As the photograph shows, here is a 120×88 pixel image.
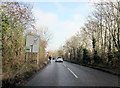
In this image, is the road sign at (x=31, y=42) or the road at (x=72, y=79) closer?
the road at (x=72, y=79)

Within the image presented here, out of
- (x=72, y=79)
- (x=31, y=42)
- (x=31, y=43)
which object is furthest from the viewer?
(x=31, y=43)

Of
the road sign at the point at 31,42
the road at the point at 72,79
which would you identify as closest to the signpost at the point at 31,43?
the road sign at the point at 31,42

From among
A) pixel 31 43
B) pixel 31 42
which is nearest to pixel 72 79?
pixel 31 42

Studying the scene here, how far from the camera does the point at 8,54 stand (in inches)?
442

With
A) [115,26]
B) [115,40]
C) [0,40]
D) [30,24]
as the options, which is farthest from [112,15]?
[0,40]

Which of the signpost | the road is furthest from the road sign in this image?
the road

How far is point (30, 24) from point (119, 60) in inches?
533

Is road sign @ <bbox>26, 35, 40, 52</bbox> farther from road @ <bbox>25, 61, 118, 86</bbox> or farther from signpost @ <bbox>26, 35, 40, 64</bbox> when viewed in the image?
road @ <bbox>25, 61, 118, 86</bbox>

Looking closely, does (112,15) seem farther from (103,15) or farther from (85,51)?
(85,51)

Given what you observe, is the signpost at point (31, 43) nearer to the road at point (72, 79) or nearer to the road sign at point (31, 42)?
the road sign at point (31, 42)

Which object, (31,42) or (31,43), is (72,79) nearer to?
(31,42)

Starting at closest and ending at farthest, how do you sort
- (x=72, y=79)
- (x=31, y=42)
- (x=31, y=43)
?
(x=72, y=79) < (x=31, y=42) < (x=31, y=43)

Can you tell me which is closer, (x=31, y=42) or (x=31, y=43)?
(x=31, y=42)

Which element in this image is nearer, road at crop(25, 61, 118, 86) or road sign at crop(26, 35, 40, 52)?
road at crop(25, 61, 118, 86)
